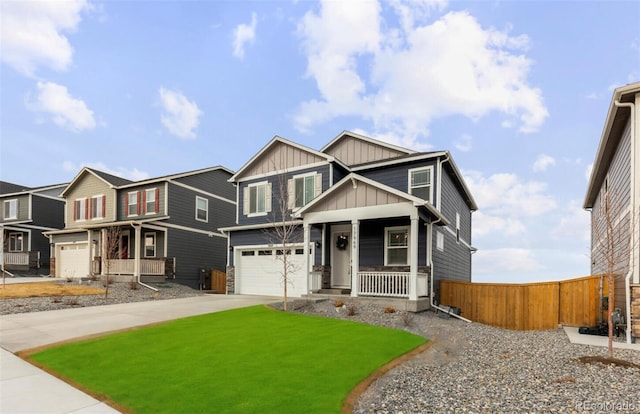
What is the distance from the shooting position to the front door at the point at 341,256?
1516 centimetres

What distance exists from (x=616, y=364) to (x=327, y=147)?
47.9 feet

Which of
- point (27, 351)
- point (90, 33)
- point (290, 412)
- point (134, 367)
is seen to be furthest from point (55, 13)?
point (290, 412)

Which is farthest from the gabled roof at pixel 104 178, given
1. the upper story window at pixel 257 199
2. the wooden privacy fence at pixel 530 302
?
the wooden privacy fence at pixel 530 302

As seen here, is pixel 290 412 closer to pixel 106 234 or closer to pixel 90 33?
pixel 90 33

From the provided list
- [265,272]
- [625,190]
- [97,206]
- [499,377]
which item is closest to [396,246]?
[265,272]

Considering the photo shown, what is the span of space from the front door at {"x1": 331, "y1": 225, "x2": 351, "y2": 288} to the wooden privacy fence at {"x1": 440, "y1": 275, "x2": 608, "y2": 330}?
4000 millimetres

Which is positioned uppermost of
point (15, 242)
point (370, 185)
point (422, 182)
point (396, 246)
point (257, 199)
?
point (422, 182)

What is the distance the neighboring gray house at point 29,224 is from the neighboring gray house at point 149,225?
9.67 ft

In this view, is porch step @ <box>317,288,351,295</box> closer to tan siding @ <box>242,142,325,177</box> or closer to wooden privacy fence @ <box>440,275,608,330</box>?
wooden privacy fence @ <box>440,275,608,330</box>

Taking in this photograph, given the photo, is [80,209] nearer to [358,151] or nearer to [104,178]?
[104,178]

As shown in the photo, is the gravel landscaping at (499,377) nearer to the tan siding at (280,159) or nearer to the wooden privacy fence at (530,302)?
the wooden privacy fence at (530,302)

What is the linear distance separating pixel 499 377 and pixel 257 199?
552 inches

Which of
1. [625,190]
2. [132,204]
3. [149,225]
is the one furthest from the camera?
[132,204]

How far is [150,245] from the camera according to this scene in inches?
877
